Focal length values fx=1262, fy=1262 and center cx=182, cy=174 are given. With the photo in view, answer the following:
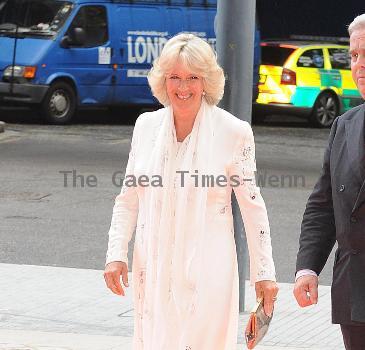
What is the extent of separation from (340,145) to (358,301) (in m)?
0.57

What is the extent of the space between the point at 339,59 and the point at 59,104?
19.7 feet

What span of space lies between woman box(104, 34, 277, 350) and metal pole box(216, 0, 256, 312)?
3130 millimetres

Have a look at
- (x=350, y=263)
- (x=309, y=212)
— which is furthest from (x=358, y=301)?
(x=309, y=212)

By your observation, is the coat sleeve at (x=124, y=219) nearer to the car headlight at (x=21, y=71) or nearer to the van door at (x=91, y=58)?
the car headlight at (x=21, y=71)

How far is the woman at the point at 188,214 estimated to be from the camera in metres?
4.94

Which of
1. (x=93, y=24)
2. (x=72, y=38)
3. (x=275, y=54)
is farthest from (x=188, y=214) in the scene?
(x=275, y=54)

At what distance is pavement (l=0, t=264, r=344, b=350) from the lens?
7.44 meters

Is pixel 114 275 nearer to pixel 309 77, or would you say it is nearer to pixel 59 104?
pixel 59 104

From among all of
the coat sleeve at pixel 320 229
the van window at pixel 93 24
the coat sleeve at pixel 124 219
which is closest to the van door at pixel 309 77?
the van window at pixel 93 24

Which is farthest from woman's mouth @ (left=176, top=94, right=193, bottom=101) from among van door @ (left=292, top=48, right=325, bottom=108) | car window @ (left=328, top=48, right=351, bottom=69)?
car window @ (left=328, top=48, right=351, bottom=69)

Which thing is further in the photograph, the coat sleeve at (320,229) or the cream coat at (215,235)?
the cream coat at (215,235)

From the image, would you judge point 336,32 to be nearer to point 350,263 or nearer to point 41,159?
point 41,159

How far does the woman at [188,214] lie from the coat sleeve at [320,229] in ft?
1.65

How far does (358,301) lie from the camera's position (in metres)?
4.30
